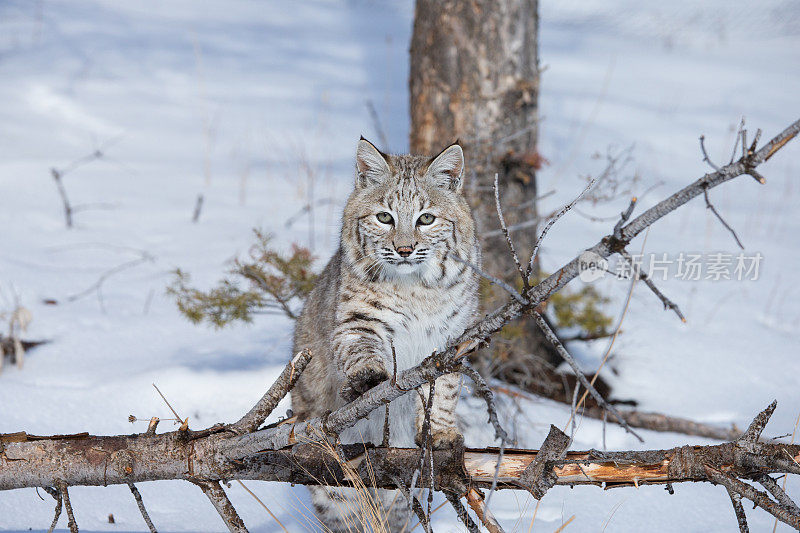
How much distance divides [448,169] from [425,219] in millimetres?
274

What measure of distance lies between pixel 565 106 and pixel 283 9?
7.40m

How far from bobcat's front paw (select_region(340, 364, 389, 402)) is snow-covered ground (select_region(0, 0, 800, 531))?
848 mm

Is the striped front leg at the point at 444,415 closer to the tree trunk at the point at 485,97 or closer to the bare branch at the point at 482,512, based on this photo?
the bare branch at the point at 482,512

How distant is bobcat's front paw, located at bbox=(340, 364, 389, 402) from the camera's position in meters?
2.38

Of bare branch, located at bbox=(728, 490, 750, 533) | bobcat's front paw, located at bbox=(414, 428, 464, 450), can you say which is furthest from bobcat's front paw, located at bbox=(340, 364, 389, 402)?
bare branch, located at bbox=(728, 490, 750, 533)

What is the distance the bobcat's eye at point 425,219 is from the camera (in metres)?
2.98

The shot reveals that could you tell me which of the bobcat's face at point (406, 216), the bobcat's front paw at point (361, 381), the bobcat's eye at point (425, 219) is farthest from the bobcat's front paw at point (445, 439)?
A: the bobcat's eye at point (425, 219)

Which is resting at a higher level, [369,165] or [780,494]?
[369,165]

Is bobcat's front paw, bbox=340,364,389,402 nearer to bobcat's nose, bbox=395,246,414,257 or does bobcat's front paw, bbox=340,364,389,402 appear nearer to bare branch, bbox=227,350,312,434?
bare branch, bbox=227,350,312,434

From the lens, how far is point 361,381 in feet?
7.84

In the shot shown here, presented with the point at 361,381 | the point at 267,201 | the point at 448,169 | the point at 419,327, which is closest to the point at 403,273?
the point at 419,327

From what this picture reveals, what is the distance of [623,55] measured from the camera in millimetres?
15648

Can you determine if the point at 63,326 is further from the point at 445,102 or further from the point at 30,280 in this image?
the point at 445,102

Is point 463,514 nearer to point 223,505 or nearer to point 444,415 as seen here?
point 444,415
